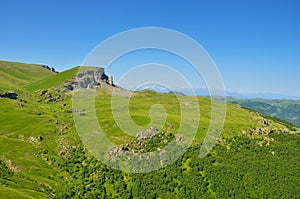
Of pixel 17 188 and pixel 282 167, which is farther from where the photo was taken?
pixel 282 167

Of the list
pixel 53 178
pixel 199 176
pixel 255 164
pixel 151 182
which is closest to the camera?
pixel 53 178

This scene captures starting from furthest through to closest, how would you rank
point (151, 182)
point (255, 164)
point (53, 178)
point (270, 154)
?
point (270, 154) → point (255, 164) → point (151, 182) → point (53, 178)

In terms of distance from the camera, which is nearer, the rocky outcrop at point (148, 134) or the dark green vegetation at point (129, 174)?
the dark green vegetation at point (129, 174)

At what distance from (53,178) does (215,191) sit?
75.9 m

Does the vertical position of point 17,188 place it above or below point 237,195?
above

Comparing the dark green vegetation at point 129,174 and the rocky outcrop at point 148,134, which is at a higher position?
the rocky outcrop at point 148,134

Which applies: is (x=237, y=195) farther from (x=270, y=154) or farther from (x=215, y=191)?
(x=270, y=154)

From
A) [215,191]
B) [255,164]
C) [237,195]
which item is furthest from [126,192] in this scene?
[255,164]

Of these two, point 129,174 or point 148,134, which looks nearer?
point 129,174

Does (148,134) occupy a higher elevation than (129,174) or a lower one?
higher

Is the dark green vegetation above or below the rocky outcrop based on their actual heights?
below

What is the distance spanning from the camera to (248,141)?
618ft

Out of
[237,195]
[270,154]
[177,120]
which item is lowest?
[237,195]

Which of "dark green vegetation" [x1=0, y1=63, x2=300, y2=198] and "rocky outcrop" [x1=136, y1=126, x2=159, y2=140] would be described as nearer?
"dark green vegetation" [x1=0, y1=63, x2=300, y2=198]
